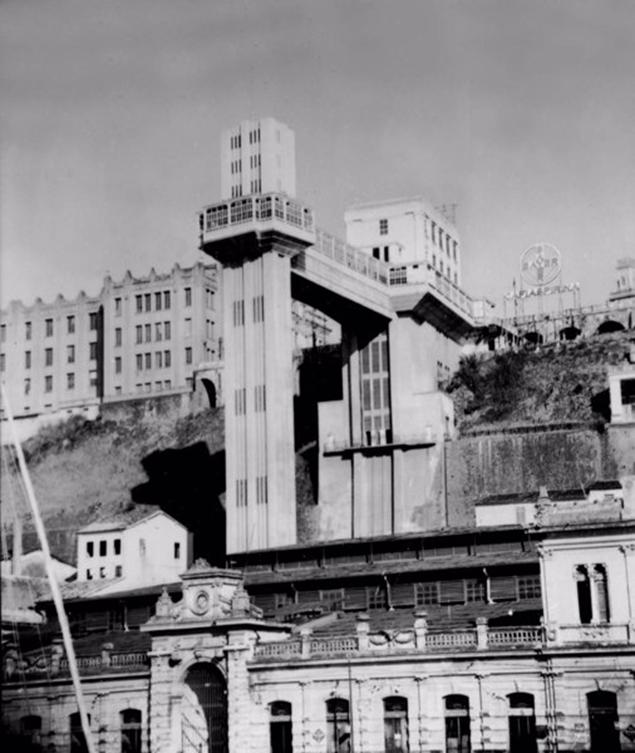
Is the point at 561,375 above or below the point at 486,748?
above

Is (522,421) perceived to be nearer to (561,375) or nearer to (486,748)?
(561,375)

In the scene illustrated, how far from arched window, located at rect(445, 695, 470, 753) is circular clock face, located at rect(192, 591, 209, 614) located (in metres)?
12.1

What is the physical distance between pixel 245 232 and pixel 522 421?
3281cm

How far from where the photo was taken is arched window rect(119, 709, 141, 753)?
62750mm

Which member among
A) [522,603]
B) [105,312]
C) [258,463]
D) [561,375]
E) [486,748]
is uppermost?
[105,312]

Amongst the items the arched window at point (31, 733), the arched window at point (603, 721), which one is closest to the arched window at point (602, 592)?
the arched window at point (603, 721)

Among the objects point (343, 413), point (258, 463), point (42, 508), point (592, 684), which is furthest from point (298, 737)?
point (42, 508)

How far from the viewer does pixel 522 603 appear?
218ft

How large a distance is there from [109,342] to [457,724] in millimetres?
102126

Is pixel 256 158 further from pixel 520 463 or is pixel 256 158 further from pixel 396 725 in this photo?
pixel 396 725

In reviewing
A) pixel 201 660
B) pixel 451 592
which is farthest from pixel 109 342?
pixel 201 660

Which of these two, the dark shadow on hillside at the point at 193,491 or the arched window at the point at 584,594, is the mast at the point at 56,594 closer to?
the arched window at the point at 584,594

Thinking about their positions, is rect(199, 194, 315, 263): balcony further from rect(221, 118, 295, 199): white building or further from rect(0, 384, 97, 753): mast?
rect(0, 384, 97, 753): mast

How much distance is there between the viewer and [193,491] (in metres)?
120
